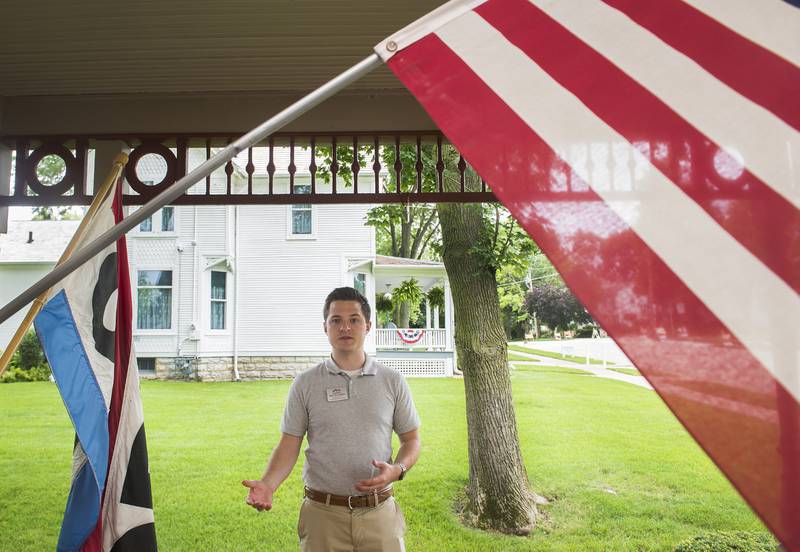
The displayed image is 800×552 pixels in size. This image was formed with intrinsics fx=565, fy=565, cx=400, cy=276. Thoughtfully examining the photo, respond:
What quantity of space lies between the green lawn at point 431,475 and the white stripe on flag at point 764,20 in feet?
15.7

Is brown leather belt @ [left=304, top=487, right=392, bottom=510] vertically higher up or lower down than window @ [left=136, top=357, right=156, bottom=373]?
higher up

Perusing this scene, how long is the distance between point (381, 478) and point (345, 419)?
326 mm

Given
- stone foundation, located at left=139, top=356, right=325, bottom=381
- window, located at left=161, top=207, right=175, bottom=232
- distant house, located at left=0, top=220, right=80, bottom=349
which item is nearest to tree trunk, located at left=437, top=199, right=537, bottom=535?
stone foundation, located at left=139, top=356, right=325, bottom=381

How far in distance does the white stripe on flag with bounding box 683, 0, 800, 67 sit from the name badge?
1756 mm

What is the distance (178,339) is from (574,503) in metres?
9.11

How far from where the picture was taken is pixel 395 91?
2.97m

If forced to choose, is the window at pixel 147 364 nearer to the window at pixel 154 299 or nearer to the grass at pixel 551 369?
the window at pixel 154 299

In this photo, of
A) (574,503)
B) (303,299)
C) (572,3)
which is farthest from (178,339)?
(572,3)

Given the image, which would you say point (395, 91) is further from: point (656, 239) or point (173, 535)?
point (173, 535)

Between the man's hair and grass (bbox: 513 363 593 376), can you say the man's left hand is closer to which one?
the man's hair

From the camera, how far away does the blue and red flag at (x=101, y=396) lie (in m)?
2.03

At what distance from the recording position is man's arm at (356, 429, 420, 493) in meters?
1.92

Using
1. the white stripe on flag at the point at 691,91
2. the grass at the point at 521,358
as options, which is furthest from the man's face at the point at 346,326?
the grass at the point at 521,358

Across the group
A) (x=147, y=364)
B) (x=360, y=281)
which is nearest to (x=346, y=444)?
(x=360, y=281)
